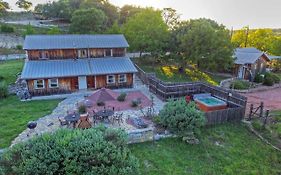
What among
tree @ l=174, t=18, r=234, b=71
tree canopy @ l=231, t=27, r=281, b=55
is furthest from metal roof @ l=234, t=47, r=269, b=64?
tree canopy @ l=231, t=27, r=281, b=55

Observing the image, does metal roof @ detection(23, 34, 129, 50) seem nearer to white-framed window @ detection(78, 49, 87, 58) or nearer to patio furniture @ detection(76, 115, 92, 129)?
white-framed window @ detection(78, 49, 87, 58)

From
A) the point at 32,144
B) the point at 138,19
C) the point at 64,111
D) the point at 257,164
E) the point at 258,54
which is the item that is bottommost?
the point at 257,164

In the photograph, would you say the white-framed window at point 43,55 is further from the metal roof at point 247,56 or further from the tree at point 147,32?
the metal roof at point 247,56

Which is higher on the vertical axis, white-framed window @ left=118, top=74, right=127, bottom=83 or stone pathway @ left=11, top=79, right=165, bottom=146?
white-framed window @ left=118, top=74, right=127, bottom=83

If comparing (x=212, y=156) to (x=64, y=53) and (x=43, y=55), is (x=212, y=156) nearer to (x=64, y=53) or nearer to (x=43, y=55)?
(x=64, y=53)

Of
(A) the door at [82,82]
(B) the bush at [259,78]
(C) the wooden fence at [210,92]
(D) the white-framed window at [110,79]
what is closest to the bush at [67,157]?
(C) the wooden fence at [210,92]

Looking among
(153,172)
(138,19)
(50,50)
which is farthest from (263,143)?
(138,19)

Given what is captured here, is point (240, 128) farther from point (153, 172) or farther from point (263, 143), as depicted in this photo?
point (153, 172)

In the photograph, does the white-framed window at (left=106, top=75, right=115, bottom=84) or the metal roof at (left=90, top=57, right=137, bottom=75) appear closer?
the metal roof at (left=90, top=57, right=137, bottom=75)
